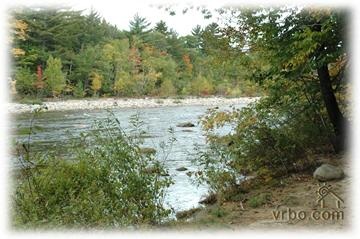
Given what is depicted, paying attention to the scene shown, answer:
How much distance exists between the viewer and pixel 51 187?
16.1ft

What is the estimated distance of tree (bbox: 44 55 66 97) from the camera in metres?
38.3

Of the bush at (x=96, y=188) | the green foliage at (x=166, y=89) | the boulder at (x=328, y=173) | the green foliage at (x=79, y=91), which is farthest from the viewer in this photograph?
the green foliage at (x=166, y=89)

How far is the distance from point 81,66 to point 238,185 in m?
38.8

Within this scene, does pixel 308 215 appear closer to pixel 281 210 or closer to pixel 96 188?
pixel 281 210

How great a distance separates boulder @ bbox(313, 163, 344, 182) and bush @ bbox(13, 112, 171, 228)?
8.71 ft

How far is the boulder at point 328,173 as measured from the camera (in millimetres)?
6465

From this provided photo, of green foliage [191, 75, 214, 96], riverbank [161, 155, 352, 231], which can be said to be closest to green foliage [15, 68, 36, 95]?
green foliage [191, 75, 214, 96]

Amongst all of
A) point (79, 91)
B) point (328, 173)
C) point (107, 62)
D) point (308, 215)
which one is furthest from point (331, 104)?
point (107, 62)

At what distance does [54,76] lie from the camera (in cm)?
3903

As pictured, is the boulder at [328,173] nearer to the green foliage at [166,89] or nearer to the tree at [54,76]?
the tree at [54,76]

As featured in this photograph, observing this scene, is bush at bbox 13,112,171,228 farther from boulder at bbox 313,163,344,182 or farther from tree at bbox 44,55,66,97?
tree at bbox 44,55,66,97

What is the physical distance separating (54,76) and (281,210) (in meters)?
36.2

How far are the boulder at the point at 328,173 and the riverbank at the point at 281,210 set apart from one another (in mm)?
97

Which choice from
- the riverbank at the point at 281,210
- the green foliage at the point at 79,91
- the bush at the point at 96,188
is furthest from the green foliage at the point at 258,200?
the green foliage at the point at 79,91
